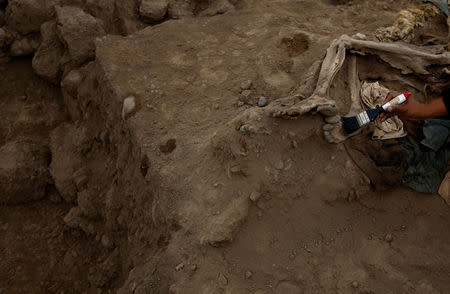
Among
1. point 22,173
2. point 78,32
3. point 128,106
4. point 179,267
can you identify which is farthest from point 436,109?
point 22,173

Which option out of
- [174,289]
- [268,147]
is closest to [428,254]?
[268,147]

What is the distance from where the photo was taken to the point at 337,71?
9.93 ft

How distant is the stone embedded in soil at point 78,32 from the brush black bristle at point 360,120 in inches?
120

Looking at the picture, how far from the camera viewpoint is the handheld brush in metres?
2.50

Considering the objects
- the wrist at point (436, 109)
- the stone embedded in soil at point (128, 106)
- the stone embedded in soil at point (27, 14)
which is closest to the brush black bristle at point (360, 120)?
the wrist at point (436, 109)

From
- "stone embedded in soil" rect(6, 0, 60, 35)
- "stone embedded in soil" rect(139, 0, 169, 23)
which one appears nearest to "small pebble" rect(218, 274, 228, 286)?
"stone embedded in soil" rect(139, 0, 169, 23)

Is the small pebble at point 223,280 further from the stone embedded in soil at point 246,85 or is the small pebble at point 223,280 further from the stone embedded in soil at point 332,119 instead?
the stone embedded in soil at point 246,85

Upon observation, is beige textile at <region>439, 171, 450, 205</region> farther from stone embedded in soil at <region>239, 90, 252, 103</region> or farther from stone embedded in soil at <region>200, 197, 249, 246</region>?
stone embedded in soil at <region>239, 90, 252, 103</region>

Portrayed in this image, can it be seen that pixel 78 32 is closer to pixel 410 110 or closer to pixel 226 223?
pixel 226 223

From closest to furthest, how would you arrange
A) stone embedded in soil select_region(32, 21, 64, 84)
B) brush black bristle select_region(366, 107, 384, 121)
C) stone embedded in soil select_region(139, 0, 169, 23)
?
1. brush black bristle select_region(366, 107, 384, 121)
2. stone embedded in soil select_region(32, 21, 64, 84)
3. stone embedded in soil select_region(139, 0, 169, 23)

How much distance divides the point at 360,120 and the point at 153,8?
3282mm

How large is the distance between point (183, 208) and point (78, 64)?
2596 millimetres

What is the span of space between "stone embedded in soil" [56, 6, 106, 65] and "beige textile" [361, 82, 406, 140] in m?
3.08

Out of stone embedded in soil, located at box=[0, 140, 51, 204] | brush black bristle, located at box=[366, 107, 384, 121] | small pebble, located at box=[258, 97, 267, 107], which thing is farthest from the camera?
stone embedded in soil, located at box=[0, 140, 51, 204]
